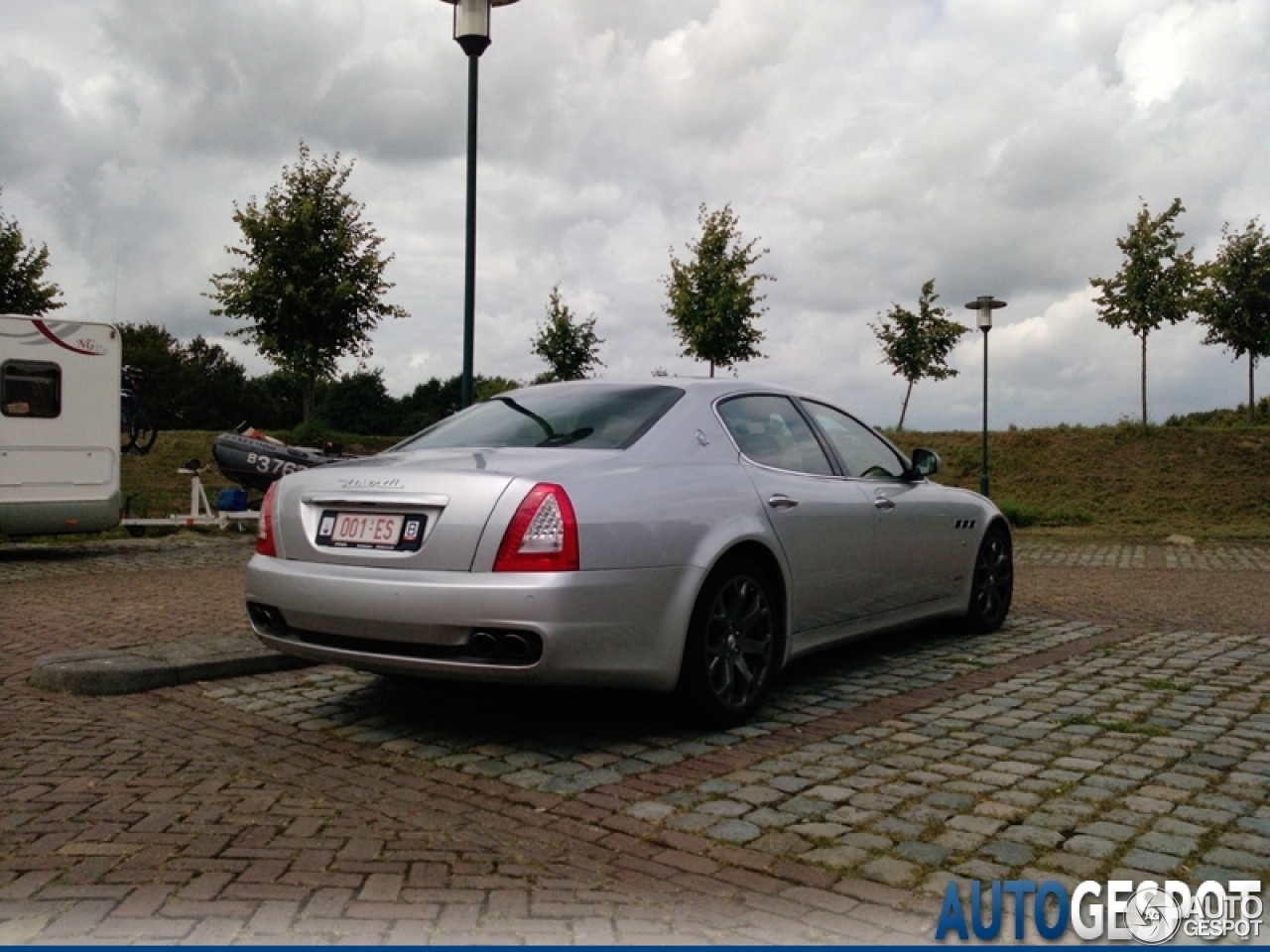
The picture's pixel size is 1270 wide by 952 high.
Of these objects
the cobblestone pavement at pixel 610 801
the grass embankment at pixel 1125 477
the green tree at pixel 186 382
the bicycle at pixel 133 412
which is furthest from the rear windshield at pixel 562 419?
the green tree at pixel 186 382

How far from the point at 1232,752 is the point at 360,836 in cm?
343

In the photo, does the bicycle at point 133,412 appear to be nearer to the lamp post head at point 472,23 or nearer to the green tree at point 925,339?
the lamp post head at point 472,23

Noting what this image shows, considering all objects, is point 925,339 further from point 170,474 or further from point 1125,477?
point 170,474

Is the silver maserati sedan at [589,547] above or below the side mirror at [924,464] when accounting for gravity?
below

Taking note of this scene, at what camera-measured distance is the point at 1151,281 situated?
89.7 feet

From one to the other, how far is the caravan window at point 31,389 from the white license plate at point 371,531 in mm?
10090

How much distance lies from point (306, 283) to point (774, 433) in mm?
23617

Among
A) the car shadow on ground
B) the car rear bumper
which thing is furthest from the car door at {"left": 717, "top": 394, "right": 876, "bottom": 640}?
the car rear bumper

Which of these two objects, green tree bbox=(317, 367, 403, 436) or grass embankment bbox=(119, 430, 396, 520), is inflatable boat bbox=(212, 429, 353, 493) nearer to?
A: grass embankment bbox=(119, 430, 396, 520)

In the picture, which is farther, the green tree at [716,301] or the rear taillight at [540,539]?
the green tree at [716,301]

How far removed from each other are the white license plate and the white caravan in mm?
9902

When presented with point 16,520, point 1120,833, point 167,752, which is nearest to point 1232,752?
point 1120,833

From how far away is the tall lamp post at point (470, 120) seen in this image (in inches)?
355

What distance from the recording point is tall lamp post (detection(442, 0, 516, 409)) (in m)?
9.02
